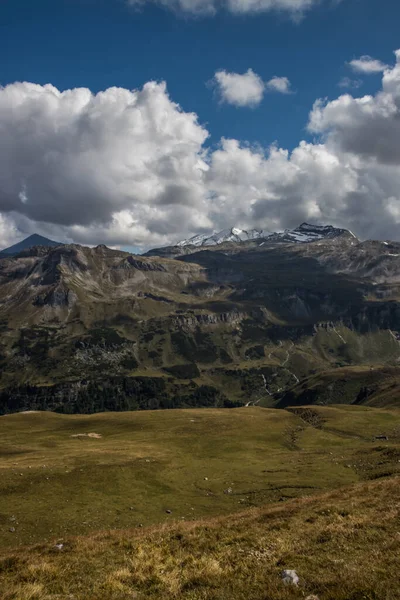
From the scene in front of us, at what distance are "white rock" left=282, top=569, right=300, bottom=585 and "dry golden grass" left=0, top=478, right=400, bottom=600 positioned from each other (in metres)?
0.24

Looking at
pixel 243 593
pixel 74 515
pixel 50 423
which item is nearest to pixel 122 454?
pixel 74 515

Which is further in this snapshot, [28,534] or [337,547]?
[28,534]

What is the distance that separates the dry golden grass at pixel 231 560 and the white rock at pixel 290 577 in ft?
0.78

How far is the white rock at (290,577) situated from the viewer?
52.7 ft

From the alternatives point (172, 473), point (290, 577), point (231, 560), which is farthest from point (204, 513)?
point (290, 577)

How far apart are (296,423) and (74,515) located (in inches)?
3170

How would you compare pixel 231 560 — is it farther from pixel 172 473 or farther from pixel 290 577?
pixel 172 473

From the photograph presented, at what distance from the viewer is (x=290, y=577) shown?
16.5 metres

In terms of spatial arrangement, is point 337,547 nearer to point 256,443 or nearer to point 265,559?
point 265,559

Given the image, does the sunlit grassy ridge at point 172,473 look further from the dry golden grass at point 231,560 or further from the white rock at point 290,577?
the white rock at point 290,577

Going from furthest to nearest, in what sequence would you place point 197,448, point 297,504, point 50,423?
1. point 50,423
2. point 197,448
3. point 297,504

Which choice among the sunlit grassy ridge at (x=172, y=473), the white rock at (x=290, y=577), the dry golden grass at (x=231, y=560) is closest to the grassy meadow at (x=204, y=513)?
the dry golden grass at (x=231, y=560)

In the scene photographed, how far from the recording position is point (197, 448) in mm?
78500

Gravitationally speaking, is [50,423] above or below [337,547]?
below
